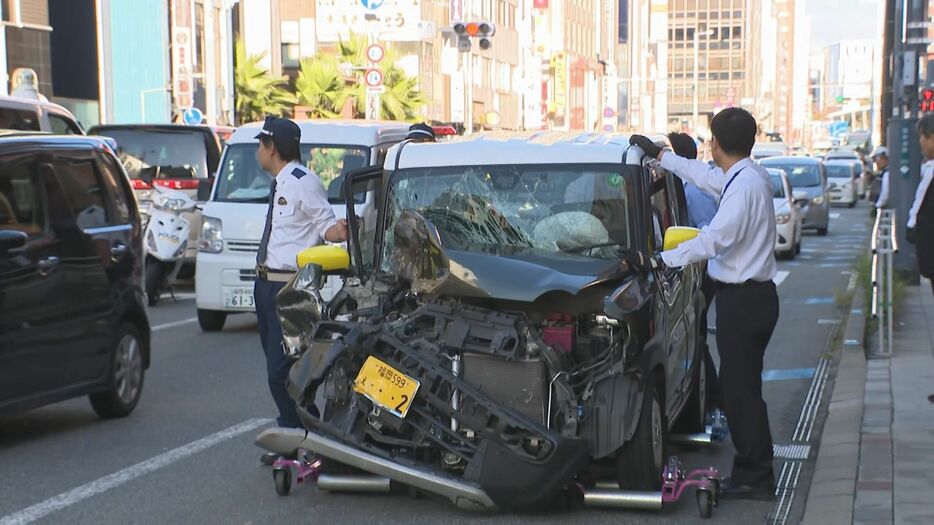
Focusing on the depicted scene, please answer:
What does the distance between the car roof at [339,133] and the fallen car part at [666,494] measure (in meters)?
8.73

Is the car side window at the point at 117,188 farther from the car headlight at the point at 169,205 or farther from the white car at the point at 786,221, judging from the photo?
the white car at the point at 786,221

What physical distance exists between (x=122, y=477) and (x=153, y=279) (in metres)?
10.0

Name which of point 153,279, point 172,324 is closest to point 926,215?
point 172,324

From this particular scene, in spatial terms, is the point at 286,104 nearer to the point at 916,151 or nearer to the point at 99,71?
the point at 99,71

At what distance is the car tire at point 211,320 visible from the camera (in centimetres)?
1540

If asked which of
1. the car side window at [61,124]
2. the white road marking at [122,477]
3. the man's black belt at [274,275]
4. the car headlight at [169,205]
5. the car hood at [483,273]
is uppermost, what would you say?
the car side window at [61,124]

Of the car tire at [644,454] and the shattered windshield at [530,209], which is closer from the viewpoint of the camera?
the car tire at [644,454]

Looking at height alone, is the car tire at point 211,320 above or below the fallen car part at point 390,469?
below

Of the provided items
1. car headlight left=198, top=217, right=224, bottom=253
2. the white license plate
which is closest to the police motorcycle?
car headlight left=198, top=217, right=224, bottom=253

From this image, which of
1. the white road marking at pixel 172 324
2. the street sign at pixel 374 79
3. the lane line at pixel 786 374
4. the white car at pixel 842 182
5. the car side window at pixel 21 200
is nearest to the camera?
the car side window at pixel 21 200

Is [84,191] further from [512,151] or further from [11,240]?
[512,151]

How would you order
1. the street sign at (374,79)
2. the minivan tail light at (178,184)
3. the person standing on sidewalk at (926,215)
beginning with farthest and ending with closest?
1. the street sign at (374,79)
2. the minivan tail light at (178,184)
3. the person standing on sidewalk at (926,215)

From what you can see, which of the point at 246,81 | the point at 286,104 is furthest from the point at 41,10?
the point at 286,104

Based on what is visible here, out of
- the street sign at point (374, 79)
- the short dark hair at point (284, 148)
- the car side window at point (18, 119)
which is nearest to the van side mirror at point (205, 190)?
the car side window at point (18, 119)
